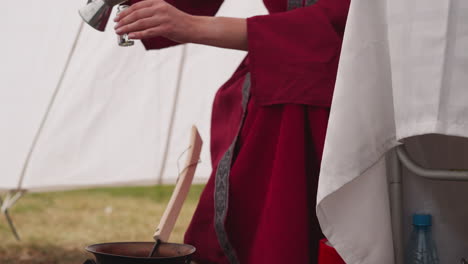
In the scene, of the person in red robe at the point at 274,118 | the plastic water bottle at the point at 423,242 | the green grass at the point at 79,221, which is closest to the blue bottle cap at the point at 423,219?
the plastic water bottle at the point at 423,242

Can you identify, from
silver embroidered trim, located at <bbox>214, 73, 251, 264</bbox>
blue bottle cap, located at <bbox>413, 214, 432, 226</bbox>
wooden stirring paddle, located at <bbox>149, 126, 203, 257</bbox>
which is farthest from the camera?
silver embroidered trim, located at <bbox>214, 73, 251, 264</bbox>

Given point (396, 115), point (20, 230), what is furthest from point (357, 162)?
point (20, 230)

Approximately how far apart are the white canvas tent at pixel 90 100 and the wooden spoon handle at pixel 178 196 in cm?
95

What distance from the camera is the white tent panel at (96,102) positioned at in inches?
89.9

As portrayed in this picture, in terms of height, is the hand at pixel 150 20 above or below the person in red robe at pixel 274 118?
above

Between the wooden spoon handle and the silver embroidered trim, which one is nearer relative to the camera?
the wooden spoon handle

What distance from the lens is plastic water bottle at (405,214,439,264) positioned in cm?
105

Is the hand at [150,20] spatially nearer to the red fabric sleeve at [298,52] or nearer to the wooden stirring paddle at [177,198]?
the red fabric sleeve at [298,52]

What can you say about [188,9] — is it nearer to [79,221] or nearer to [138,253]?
[138,253]

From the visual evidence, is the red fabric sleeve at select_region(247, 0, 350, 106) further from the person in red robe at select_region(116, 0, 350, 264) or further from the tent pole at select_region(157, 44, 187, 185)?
the tent pole at select_region(157, 44, 187, 185)

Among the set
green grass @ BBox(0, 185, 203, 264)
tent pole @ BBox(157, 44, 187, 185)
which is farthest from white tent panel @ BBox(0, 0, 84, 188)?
tent pole @ BBox(157, 44, 187, 185)

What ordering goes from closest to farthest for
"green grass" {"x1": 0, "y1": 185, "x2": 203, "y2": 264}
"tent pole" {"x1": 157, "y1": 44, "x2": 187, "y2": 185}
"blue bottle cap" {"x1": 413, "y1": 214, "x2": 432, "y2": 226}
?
1. "blue bottle cap" {"x1": 413, "y1": 214, "x2": 432, "y2": 226}
2. "green grass" {"x1": 0, "y1": 185, "x2": 203, "y2": 264}
3. "tent pole" {"x1": 157, "y1": 44, "x2": 187, "y2": 185}

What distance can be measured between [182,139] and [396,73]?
1.82 m

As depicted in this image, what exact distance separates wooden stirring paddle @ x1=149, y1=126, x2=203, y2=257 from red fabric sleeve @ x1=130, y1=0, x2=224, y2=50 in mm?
305
